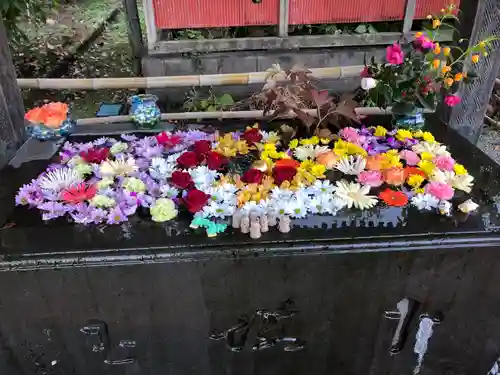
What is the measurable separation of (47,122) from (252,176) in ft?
3.28

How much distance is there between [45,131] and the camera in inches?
83.8

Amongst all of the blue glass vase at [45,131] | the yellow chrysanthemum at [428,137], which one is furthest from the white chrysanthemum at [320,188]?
the blue glass vase at [45,131]

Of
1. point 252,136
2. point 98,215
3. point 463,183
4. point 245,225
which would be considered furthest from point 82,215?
point 463,183

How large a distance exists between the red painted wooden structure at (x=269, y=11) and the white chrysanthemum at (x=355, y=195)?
8.59ft

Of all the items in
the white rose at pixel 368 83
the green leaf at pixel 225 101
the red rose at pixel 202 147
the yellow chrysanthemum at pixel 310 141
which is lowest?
the green leaf at pixel 225 101

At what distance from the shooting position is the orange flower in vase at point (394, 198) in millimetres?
1752

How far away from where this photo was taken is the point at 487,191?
186 cm

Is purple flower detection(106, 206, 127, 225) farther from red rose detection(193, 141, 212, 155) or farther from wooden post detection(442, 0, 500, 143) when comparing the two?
wooden post detection(442, 0, 500, 143)

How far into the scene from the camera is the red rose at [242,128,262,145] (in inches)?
83.6

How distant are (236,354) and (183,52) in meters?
2.96

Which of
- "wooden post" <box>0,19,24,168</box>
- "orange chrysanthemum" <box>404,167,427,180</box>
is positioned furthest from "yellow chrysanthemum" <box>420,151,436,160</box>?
"wooden post" <box>0,19,24,168</box>

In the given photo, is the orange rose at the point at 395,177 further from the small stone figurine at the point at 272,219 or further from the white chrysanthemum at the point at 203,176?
the white chrysanthemum at the point at 203,176

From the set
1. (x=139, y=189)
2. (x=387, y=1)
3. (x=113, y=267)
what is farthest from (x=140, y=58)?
(x=113, y=267)

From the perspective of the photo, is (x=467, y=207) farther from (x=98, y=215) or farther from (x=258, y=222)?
(x=98, y=215)
